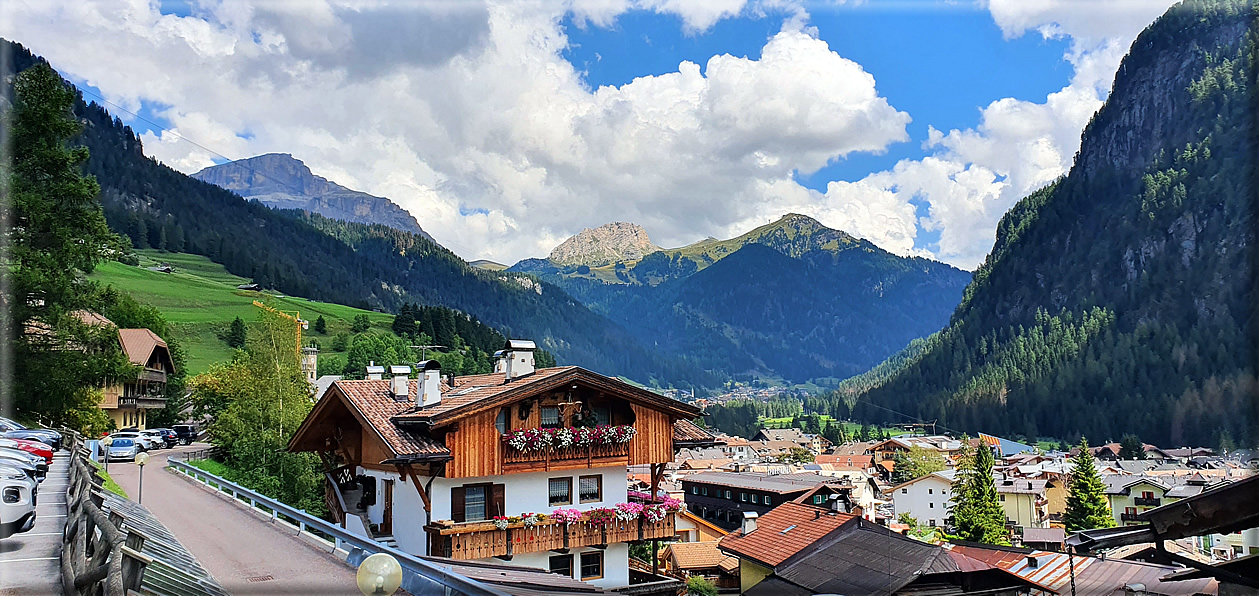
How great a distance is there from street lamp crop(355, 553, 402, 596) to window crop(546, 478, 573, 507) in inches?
582

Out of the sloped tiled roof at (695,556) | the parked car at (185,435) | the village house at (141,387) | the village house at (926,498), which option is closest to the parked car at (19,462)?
the sloped tiled roof at (695,556)

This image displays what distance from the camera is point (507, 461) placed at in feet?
58.4

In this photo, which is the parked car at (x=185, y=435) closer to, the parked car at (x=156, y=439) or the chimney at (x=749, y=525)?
the parked car at (x=156, y=439)

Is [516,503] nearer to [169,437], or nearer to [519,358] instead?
[519,358]

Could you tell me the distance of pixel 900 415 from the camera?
640 feet

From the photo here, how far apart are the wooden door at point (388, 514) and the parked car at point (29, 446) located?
6746 millimetres

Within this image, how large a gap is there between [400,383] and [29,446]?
7.87 meters

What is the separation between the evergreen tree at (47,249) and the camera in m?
19.5

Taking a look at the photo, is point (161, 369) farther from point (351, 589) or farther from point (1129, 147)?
point (1129, 147)

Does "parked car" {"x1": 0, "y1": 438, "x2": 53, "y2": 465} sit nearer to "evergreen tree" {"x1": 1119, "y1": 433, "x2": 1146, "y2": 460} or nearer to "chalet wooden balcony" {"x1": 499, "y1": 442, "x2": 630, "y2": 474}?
"chalet wooden balcony" {"x1": 499, "y1": 442, "x2": 630, "y2": 474}

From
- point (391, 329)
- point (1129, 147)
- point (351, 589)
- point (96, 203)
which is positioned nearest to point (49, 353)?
point (96, 203)

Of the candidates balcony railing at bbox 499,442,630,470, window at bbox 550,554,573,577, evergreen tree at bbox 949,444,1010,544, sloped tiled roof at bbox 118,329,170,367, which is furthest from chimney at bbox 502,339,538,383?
evergreen tree at bbox 949,444,1010,544

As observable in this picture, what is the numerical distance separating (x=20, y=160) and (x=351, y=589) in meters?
18.1

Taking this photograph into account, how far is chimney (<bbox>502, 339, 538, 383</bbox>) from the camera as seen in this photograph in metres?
21.3
